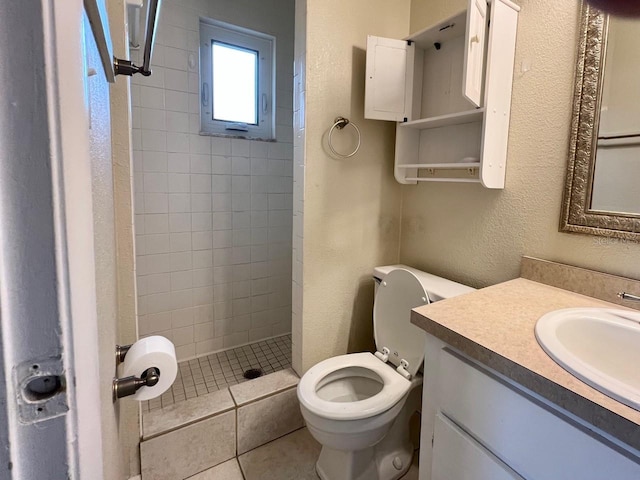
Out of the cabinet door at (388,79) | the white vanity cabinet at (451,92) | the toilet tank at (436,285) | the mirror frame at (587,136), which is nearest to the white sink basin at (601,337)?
the mirror frame at (587,136)

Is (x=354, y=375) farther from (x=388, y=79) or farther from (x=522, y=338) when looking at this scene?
(x=388, y=79)

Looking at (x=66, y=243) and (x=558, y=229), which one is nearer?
(x=66, y=243)

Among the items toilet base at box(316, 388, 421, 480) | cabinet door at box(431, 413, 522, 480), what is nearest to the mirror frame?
cabinet door at box(431, 413, 522, 480)

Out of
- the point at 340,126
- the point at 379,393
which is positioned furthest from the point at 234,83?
the point at 379,393

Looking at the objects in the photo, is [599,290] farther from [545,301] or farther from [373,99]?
[373,99]

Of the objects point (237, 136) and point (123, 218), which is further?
point (237, 136)

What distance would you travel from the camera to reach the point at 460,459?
860 millimetres

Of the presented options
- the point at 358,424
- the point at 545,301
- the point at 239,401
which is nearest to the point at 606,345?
the point at 545,301

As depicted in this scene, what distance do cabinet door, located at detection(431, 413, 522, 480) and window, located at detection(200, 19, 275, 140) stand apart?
1991mm

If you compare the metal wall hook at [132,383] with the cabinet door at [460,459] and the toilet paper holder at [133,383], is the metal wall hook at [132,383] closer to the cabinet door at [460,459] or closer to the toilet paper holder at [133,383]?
the toilet paper holder at [133,383]

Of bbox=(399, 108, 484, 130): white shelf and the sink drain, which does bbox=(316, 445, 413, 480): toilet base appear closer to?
the sink drain

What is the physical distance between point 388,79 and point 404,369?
1.29m

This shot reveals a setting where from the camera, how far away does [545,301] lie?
3.43ft

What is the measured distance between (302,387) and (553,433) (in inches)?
34.1
